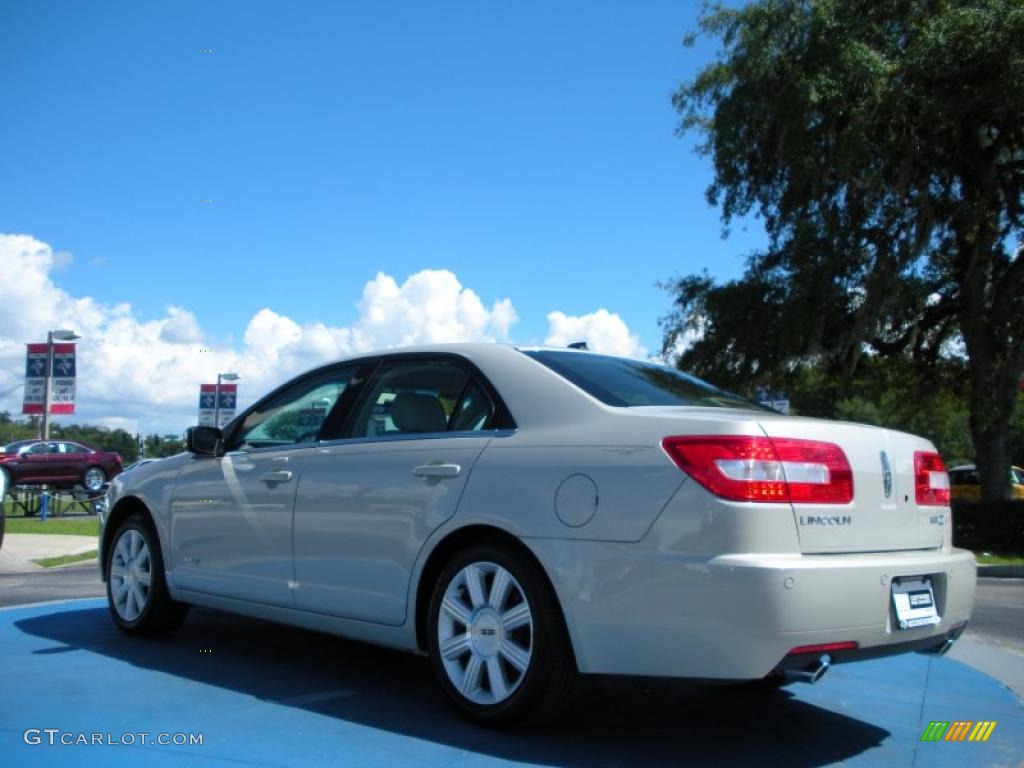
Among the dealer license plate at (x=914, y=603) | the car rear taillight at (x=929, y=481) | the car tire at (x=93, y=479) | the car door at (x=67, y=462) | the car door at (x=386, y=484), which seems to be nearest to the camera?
the dealer license plate at (x=914, y=603)

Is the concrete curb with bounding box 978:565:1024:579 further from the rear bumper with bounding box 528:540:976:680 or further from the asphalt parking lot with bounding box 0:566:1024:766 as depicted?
the rear bumper with bounding box 528:540:976:680

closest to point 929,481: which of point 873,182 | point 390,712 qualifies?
point 390,712

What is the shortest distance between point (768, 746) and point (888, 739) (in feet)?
2.02

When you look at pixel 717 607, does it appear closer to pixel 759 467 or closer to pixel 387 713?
pixel 759 467

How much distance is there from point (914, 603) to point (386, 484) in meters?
2.23

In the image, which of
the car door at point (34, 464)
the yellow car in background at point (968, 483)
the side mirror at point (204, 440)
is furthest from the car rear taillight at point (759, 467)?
the yellow car in background at point (968, 483)

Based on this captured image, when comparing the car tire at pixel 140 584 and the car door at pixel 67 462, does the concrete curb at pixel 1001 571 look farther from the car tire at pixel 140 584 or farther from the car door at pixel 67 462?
the car door at pixel 67 462

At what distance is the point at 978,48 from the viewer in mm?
18156

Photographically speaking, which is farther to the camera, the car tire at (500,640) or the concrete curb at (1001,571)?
the concrete curb at (1001,571)

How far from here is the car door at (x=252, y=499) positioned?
16.3ft

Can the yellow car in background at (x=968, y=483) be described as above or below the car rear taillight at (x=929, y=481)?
below

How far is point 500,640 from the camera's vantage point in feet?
12.9

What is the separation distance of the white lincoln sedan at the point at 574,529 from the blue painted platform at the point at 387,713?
285mm

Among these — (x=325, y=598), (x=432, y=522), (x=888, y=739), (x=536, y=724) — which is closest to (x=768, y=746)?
(x=888, y=739)
